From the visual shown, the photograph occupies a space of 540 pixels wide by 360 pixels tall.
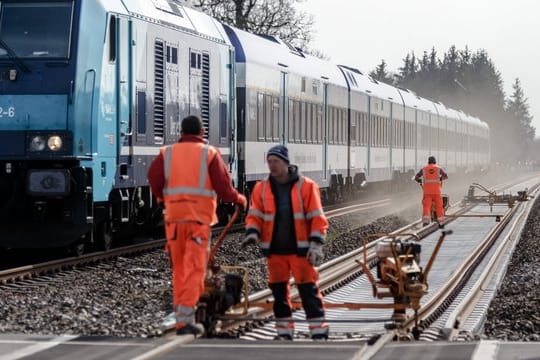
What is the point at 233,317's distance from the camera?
9.98 m

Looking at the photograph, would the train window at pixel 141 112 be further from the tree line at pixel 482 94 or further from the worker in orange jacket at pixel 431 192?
the tree line at pixel 482 94

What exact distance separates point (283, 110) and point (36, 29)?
10.9 meters

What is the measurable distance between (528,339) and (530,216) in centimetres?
2243

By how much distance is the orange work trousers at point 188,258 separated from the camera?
31.0 ft

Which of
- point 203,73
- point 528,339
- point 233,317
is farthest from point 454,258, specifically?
point 233,317

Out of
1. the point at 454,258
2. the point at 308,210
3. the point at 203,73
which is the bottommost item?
the point at 454,258

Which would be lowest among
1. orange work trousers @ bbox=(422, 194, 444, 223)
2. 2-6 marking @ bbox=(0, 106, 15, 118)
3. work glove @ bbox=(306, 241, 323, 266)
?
orange work trousers @ bbox=(422, 194, 444, 223)

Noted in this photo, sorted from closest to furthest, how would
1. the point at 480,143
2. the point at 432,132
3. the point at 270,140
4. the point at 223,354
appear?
the point at 223,354 < the point at 270,140 < the point at 432,132 < the point at 480,143

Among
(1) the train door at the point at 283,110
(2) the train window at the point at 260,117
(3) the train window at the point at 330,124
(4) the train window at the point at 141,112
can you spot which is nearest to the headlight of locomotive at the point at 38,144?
(4) the train window at the point at 141,112

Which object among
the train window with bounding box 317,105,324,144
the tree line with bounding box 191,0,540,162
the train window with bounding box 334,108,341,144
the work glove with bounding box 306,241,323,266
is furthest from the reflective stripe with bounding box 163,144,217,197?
the tree line with bounding box 191,0,540,162

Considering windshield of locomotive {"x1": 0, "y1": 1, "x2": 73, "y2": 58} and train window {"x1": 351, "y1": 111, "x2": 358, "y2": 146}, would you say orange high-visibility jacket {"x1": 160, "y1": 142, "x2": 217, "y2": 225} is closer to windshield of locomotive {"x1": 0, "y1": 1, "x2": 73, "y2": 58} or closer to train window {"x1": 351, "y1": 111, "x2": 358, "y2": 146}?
windshield of locomotive {"x1": 0, "y1": 1, "x2": 73, "y2": 58}

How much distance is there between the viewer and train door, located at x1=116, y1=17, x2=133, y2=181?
15.8 metres

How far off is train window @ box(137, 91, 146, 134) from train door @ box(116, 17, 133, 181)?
12.7 inches

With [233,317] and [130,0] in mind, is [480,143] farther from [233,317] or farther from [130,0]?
[233,317]
